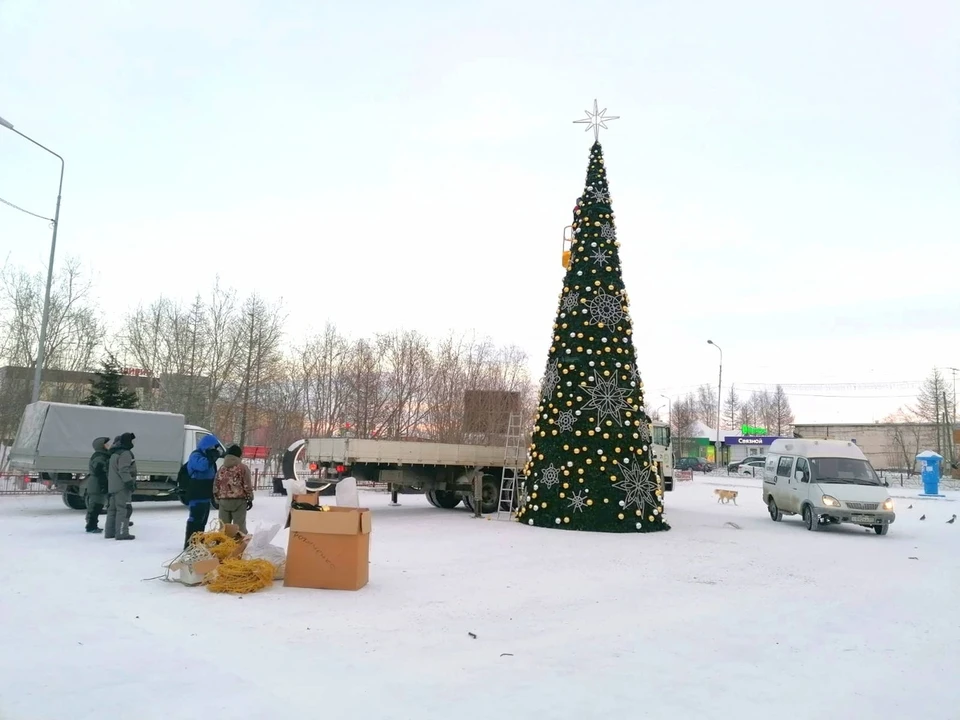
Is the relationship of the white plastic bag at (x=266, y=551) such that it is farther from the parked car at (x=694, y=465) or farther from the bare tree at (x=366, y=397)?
the parked car at (x=694, y=465)

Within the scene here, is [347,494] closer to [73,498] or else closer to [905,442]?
[73,498]

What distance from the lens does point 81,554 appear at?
9.73 meters

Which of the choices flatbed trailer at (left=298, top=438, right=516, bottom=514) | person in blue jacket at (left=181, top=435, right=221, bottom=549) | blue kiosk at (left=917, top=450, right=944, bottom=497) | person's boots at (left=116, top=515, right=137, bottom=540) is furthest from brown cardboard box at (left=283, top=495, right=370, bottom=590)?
blue kiosk at (left=917, top=450, right=944, bottom=497)

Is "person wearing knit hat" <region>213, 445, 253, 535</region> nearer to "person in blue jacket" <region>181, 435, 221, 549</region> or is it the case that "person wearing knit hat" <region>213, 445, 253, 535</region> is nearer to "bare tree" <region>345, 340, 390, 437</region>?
"person in blue jacket" <region>181, 435, 221, 549</region>

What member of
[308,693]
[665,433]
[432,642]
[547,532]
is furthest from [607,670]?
[665,433]

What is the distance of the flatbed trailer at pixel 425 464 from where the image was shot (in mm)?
15539

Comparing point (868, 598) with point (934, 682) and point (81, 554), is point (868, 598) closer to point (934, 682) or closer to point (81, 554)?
point (934, 682)

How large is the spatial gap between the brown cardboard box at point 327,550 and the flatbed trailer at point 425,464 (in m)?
7.27

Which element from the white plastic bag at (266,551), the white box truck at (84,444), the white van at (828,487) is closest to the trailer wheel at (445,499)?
the white box truck at (84,444)

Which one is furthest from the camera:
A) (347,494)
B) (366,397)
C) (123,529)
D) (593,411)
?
(366,397)

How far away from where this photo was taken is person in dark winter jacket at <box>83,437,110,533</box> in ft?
38.8

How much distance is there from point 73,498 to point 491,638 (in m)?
13.7

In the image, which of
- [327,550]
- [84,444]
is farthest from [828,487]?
[84,444]

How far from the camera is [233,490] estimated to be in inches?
393
